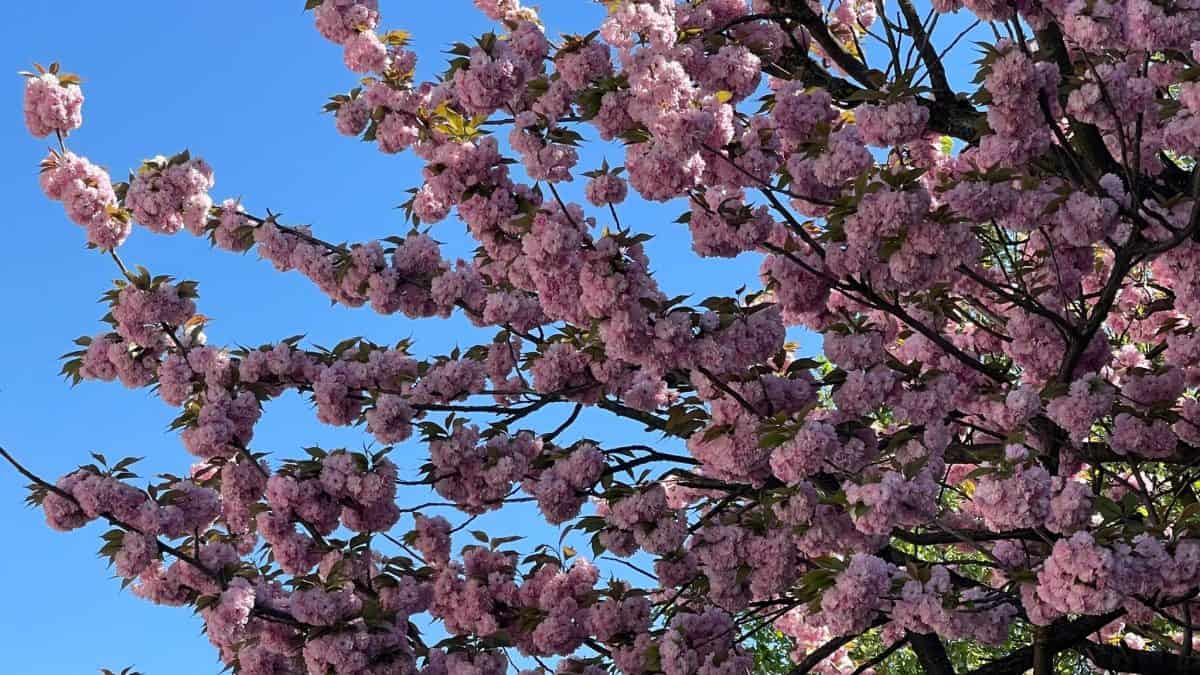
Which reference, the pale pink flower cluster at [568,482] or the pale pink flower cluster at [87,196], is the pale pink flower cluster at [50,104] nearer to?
the pale pink flower cluster at [87,196]

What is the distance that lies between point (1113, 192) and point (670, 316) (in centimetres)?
207

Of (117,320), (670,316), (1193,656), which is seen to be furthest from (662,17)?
(1193,656)

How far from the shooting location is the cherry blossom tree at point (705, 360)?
16.9 feet

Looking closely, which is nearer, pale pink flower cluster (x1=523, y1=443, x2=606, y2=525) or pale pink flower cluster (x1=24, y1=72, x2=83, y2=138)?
pale pink flower cluster (x1=523, y1=443, x2=606, y2=525)

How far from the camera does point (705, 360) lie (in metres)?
5.36

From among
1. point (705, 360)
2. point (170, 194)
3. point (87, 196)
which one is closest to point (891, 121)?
point (705, 360)

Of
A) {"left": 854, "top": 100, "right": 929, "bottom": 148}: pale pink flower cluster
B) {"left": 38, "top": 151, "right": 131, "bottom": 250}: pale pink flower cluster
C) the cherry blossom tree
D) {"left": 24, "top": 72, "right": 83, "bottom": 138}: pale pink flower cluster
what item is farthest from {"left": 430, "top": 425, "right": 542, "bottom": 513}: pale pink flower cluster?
{"left": 24, "top": 72, "right": 83, "bottom": 138}: pale pink flower cluster

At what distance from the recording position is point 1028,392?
5.46 meters

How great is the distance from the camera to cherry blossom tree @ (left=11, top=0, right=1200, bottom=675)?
16.9ft

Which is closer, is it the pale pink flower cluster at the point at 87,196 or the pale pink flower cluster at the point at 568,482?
the pale pink flower cluster at the point at 568,482

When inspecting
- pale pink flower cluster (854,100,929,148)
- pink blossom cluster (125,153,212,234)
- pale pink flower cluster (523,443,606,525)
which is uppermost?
pink blossom cluster (125,153,212,234)

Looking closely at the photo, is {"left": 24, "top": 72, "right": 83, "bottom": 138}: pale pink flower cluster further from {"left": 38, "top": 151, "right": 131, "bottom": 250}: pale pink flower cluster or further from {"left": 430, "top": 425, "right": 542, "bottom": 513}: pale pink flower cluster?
{"left": 430, "top": 425, "right": 542, "bottom": 513}: pale pink flower cluster

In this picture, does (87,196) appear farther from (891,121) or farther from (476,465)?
(891,121)

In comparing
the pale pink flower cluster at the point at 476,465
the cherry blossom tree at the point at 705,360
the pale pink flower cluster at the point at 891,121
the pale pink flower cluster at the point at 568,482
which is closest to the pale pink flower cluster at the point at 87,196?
the cherry blossom tree at the point at 705,360
